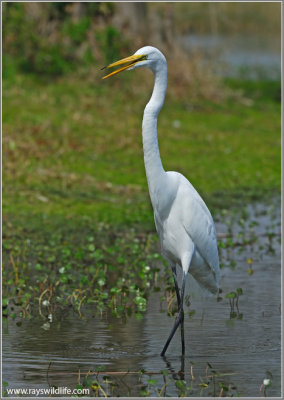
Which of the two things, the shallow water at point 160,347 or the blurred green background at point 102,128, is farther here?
the blurred green background at point 102,128

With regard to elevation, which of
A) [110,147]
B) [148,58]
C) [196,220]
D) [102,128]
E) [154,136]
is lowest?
[196,220]

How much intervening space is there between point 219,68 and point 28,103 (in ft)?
19.4

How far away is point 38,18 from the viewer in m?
17.9

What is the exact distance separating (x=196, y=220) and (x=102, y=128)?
8.33 meters

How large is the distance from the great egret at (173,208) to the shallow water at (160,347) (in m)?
0.25

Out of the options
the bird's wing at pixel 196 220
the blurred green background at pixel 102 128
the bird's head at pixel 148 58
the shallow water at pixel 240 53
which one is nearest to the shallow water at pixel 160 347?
the bird's wing at pixel 196 220

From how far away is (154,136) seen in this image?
5.46 metres

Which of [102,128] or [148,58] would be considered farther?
[102,128]

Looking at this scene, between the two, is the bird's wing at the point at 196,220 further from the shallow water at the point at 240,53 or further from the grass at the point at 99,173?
the shallow water at the point at 240,53

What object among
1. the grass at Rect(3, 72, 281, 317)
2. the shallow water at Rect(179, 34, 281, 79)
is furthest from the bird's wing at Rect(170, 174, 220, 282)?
the shallow water at Rect(179, 34, 281, 79)

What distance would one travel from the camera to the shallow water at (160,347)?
4.95 metres

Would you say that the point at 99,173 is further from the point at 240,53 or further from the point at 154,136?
the point at 240,53

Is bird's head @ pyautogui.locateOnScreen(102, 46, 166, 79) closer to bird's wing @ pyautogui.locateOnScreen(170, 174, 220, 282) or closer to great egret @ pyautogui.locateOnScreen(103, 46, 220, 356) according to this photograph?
great egret @ pyautogui.locateOnScreen(103, 46, 220, 356)

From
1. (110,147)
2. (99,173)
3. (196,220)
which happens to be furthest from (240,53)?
(196,220)
